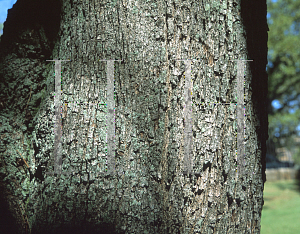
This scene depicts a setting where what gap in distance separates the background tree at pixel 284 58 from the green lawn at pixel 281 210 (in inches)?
107

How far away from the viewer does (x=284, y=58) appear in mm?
12102

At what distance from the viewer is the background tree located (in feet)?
38.2

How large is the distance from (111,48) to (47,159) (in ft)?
1.85

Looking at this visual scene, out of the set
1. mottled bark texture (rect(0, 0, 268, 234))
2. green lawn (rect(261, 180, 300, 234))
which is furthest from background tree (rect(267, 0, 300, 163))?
mottled bark texture (rect(0, 0, 268, 234))

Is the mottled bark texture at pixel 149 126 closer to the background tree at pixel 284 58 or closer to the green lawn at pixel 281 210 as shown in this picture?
the green lawn at pixel 281 210

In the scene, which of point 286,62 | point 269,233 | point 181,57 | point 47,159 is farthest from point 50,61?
point 286,62

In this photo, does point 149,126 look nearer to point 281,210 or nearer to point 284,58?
point 281,210

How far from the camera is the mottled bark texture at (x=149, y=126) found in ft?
3.88

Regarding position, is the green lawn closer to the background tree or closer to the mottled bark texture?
the background tree

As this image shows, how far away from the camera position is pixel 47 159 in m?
1.25

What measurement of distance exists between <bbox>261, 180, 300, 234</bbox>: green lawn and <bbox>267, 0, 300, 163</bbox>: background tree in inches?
107

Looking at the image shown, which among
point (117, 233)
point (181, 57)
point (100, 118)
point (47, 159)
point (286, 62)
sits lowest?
point (117, 233)

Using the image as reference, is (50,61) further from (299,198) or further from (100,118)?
(299,198)

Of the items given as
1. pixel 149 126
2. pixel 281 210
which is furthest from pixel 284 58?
pixel 149 126
